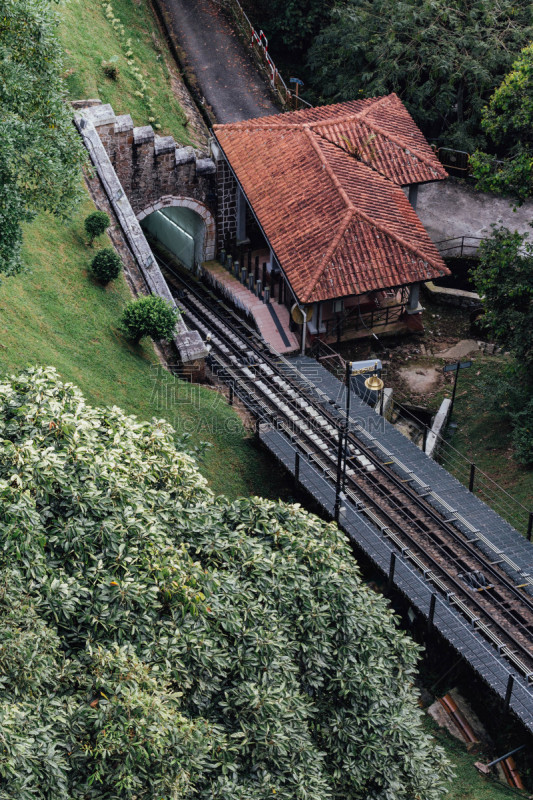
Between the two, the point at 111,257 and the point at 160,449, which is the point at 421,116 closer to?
the point at 111,257

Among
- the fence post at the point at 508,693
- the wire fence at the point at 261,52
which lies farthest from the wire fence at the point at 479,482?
the wire fence at the point at 261,52

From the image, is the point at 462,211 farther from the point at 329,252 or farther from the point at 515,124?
the point at 515,124

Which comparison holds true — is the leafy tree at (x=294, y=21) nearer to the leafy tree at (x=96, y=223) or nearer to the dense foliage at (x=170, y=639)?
the leafy tree at (x=96, y=223)

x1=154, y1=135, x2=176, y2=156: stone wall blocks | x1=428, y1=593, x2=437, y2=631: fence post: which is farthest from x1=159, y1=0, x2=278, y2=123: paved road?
x1=428, y1=593, x2=437, y2=631: fence post

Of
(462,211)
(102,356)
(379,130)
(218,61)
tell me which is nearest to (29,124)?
(102,356)

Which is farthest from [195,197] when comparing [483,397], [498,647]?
[498,647]
